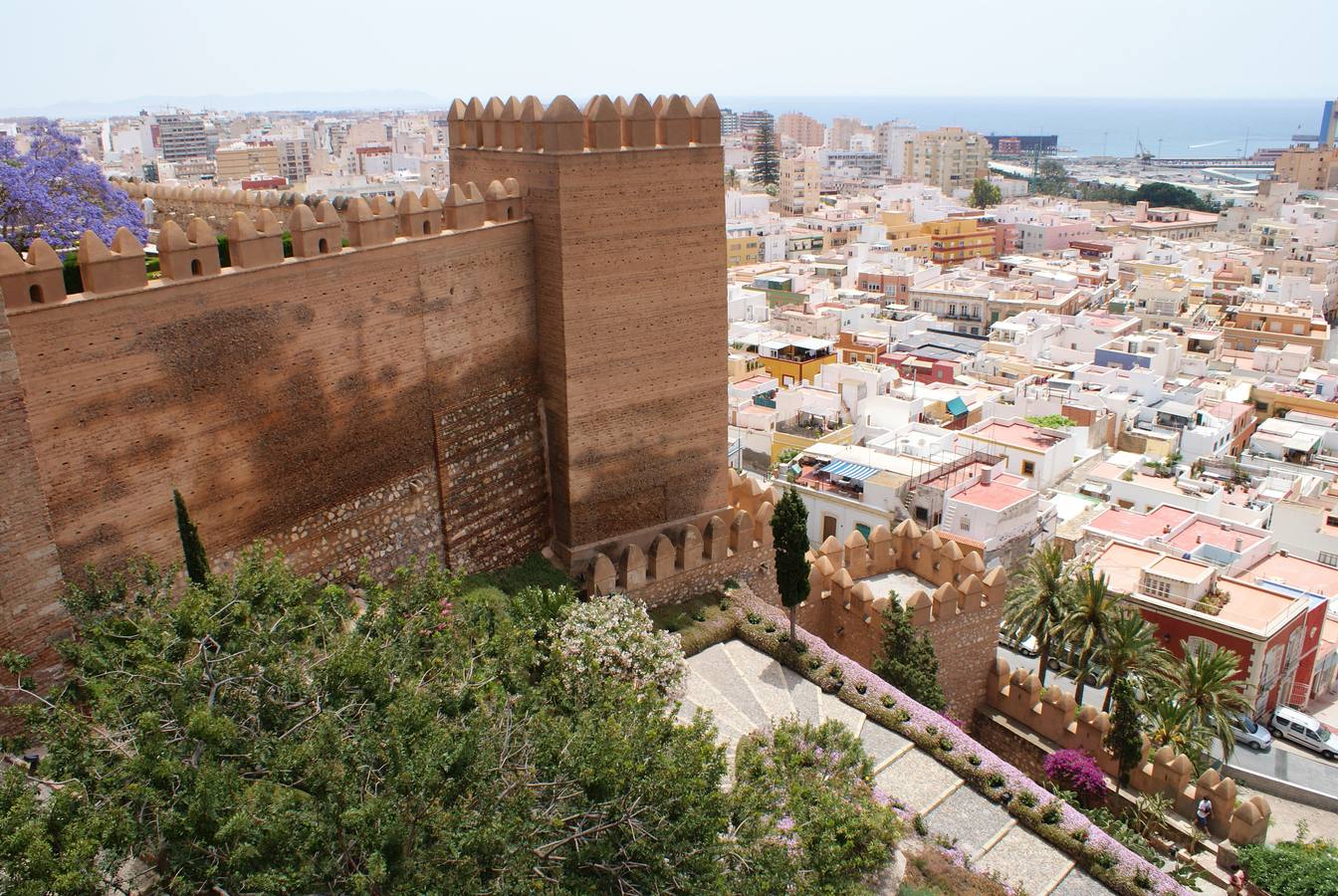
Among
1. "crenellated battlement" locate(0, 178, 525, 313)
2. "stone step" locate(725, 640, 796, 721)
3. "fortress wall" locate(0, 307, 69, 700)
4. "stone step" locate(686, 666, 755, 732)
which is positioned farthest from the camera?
"stone step" locate(725, 640, 796, 721)

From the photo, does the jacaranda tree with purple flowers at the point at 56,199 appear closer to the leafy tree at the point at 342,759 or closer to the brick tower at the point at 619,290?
the brick tower at the point at 619,290

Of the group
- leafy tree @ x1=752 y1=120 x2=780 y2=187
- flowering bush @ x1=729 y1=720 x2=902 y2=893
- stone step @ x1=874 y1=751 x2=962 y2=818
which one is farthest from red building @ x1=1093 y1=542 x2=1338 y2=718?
leafy tree @ x1=752 y1=120 x2=780 y2=187

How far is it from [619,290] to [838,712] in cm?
606

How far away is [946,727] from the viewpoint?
14.2 m

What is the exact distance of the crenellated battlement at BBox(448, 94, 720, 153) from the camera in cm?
1351

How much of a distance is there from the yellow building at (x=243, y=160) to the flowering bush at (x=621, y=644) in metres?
85.6

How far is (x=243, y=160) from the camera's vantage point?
96.6 meters

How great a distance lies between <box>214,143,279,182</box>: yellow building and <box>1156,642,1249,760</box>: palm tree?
85.5m

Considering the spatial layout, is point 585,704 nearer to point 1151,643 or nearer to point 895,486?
point 1151,643

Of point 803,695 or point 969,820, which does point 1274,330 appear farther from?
point 969,820

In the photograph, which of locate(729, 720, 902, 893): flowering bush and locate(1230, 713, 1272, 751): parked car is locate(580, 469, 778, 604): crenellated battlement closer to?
locate(729, 720, 902, 893): flowering bush

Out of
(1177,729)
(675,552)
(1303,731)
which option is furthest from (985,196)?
(675,552)

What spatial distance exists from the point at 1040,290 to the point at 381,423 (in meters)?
54.9

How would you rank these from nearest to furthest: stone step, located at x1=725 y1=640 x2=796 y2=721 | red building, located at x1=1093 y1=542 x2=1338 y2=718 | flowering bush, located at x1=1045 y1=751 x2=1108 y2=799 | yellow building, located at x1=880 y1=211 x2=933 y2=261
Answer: stone step, located at x1=725 y1=640 x2=796 y2=721 < flowering bush, located at x1=1045 y1=751 x2=1108 y2=799 < red building, located at x1=1093 y1=542 x2=1338 y2=718 < yellow building, located at x1=880 y1=211 x2=933 y2=261
